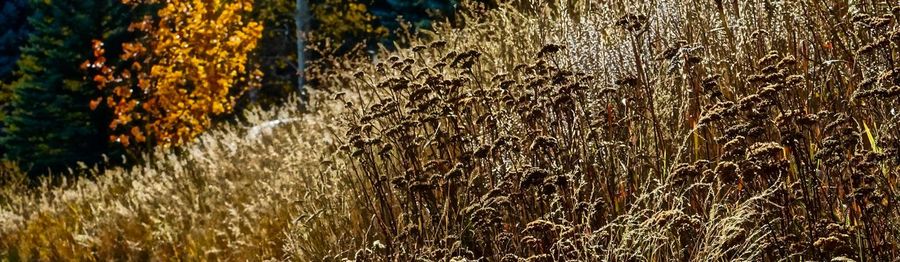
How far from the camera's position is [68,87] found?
15.8 metres

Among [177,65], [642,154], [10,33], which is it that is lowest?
[642,154]

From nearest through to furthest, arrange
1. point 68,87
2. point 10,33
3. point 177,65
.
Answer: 1. point 177,65
2. point 68,87
3. point 10,33

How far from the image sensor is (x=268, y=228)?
4934 millimetres

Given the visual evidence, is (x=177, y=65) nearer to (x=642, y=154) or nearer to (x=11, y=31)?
(x=11, y=31)

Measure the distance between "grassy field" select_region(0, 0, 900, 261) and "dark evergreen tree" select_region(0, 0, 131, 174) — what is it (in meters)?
11.5

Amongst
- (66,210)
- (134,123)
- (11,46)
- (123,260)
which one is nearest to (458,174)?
(123,260)

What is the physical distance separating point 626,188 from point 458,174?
59 cm

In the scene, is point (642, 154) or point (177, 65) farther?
point (177, 65)

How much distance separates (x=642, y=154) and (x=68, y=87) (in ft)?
49.6

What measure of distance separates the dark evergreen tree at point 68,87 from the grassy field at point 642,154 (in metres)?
11.5

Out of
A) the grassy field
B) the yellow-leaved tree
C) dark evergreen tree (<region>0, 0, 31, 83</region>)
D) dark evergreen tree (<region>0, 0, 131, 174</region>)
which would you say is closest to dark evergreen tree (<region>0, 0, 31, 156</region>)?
dark evergreen tree (<region>0, 0, 31, 83</region>)

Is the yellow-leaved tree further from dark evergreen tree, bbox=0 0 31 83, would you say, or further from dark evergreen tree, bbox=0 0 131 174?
dark evergreen tree, bbox=0 0 31 83

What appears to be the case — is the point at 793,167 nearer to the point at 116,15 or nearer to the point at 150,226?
the point at 150,226

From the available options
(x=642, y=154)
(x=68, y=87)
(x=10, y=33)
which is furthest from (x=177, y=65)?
(x=642, y=154)
